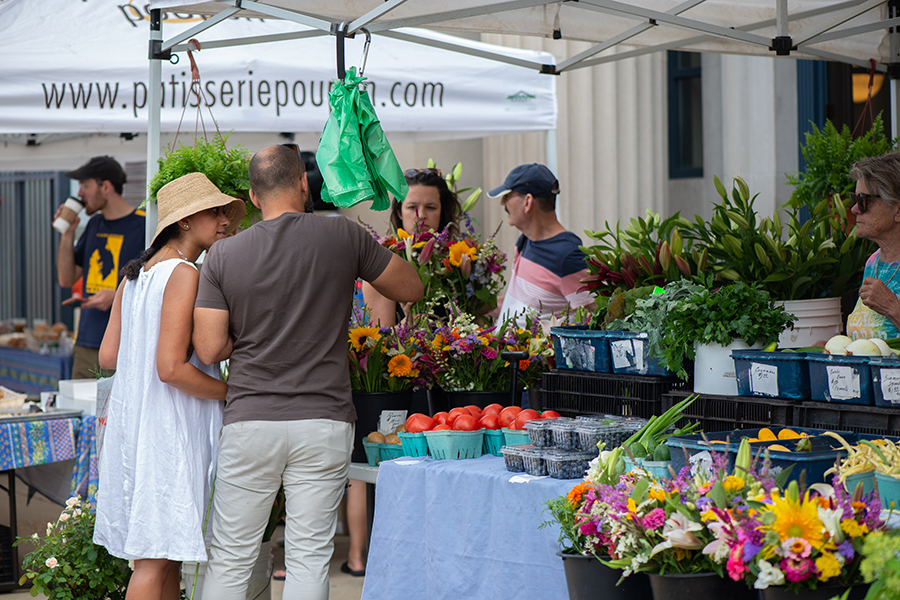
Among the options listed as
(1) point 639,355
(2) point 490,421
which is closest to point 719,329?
(1) point 639,355

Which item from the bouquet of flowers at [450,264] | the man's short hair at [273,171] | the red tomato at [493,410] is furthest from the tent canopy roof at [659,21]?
the red tomato at [493,410]

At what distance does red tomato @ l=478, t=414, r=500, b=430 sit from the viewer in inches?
123

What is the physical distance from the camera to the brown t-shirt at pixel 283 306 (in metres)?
2.90

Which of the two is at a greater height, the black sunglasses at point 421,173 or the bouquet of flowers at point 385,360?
the black sunglasses at point 421,173

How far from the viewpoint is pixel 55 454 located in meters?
4.70

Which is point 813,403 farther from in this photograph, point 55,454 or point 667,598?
point 55,454

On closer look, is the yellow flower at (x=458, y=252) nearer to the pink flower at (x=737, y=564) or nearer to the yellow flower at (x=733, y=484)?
the yellow flower at (x=733, y=484)

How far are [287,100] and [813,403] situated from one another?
118 inches

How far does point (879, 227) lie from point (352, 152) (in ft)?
5.93

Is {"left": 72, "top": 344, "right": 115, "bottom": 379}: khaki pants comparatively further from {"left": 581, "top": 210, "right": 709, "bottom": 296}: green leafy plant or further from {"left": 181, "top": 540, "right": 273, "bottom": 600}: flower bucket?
{"left": 581, "top": 210, "right": 709, "bottom": 296}: green leafy plant

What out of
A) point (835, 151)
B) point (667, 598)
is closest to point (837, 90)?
point (835, 151)

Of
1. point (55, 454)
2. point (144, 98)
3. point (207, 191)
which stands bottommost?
point (55, 454)

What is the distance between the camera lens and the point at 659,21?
13.1ft

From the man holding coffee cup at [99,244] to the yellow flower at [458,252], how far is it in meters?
2.53
